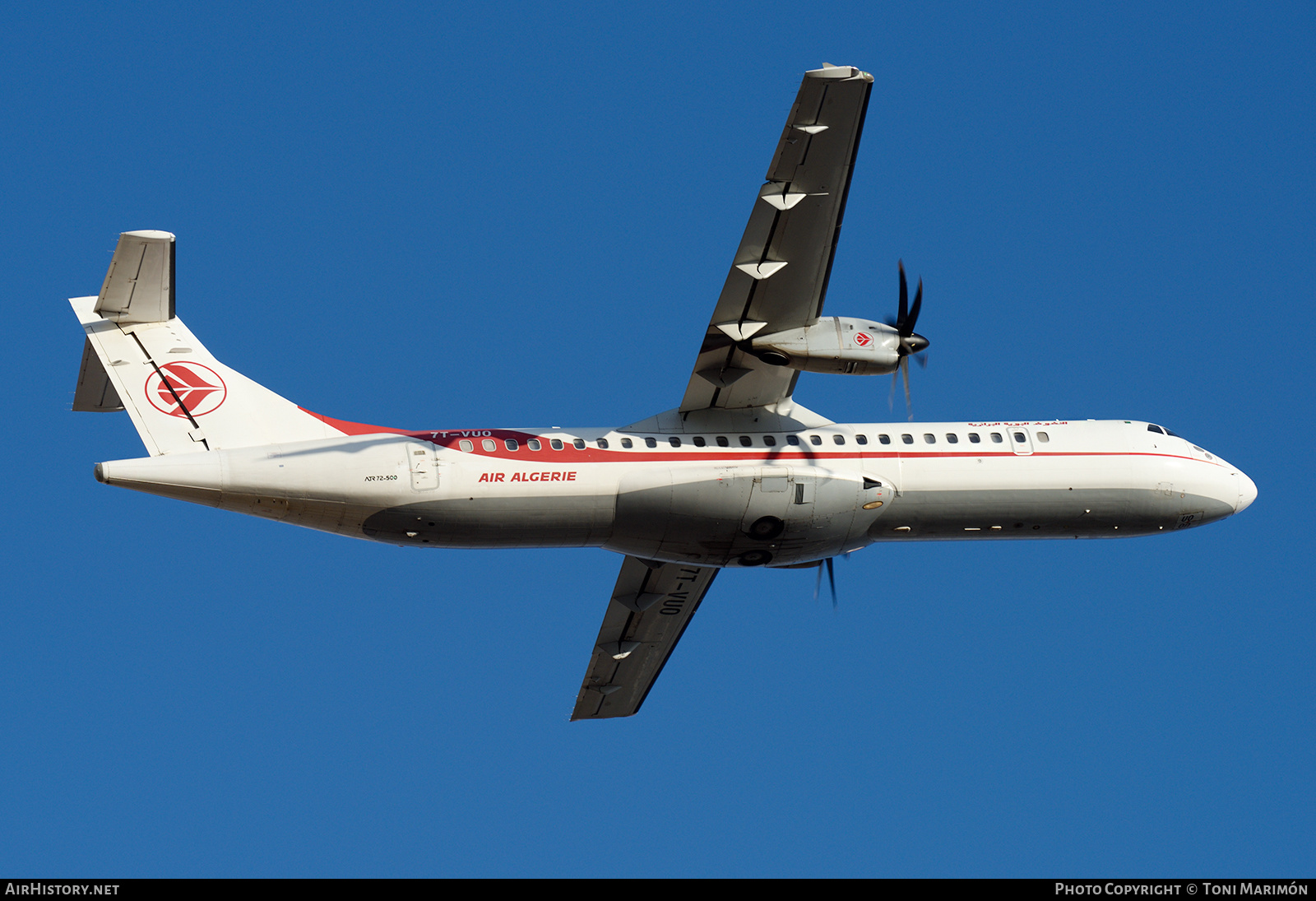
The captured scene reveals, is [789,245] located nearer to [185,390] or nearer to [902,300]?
[902,300]

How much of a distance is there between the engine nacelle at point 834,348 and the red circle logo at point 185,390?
9.36 m

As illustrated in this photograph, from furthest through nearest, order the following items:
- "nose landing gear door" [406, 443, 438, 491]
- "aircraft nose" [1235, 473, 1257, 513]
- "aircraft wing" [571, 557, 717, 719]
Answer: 1. "aircraft wing" [571, 557, 717, 719]
2. "aircraft nose" [1235, 473, 1257, 513]
3. "nose landing gear door" [406, 443, 438, 491]

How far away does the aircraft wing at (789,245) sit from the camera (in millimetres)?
23359

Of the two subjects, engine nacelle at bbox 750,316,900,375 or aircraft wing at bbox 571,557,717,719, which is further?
aircraft wing at bbox 571,557,717,719

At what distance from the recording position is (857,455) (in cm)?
2741

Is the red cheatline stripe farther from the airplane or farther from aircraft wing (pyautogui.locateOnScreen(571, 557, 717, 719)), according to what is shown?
aircraft wing (pyautogui.locateOnScreen(571, 557, 717, 719))

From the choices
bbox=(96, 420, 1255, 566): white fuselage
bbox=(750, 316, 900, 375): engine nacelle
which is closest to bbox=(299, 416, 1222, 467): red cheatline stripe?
bbox=(96, 420, 1255, 566): white fuselage

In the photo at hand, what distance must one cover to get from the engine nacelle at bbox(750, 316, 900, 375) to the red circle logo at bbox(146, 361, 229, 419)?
9.36m

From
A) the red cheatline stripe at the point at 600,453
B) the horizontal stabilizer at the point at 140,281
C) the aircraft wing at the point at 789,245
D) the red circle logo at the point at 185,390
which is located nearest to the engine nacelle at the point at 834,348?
the aircraft wing at the point at 789,245

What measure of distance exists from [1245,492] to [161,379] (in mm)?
20880

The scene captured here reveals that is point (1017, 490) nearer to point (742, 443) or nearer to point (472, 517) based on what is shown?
point (742, 443)

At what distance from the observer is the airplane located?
2458cm

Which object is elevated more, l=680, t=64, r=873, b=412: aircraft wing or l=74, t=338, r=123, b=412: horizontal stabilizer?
l=680, t=64, r=873, b=412: aircraft wing
